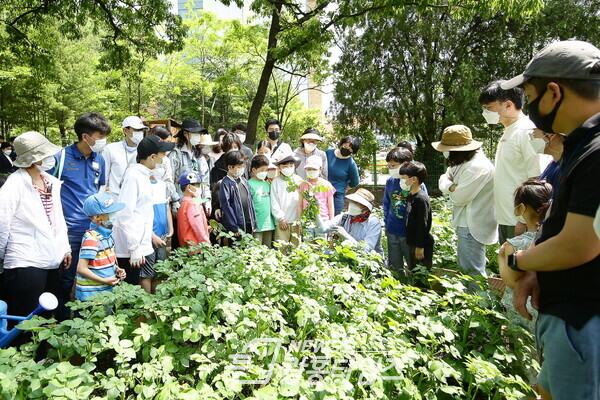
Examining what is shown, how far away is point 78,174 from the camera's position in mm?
3883

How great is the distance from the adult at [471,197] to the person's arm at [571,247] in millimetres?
2274

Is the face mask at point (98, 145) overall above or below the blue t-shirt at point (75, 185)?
above

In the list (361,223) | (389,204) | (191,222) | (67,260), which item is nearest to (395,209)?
(389,204)

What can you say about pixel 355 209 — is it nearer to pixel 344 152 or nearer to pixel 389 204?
pixel 389 204

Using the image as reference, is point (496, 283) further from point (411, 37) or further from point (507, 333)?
point (411, 37)

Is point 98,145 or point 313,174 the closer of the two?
point 98,145

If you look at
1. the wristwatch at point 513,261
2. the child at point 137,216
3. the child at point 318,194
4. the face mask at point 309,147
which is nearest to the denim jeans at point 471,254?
the child at point 318,194

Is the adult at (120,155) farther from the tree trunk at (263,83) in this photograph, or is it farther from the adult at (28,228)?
the tree trunk at (263,83)

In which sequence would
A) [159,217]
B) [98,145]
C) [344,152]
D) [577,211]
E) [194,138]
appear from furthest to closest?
1. [344,152]
2. [194,138]
3. [159,217]
4. [98,145]
5. [577,211]

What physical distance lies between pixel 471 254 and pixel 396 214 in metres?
0.90

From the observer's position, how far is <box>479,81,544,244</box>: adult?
358cm

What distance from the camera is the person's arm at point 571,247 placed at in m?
1.54

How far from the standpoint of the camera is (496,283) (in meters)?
3.49

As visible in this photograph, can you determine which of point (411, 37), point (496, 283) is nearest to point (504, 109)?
point (496, 283)
